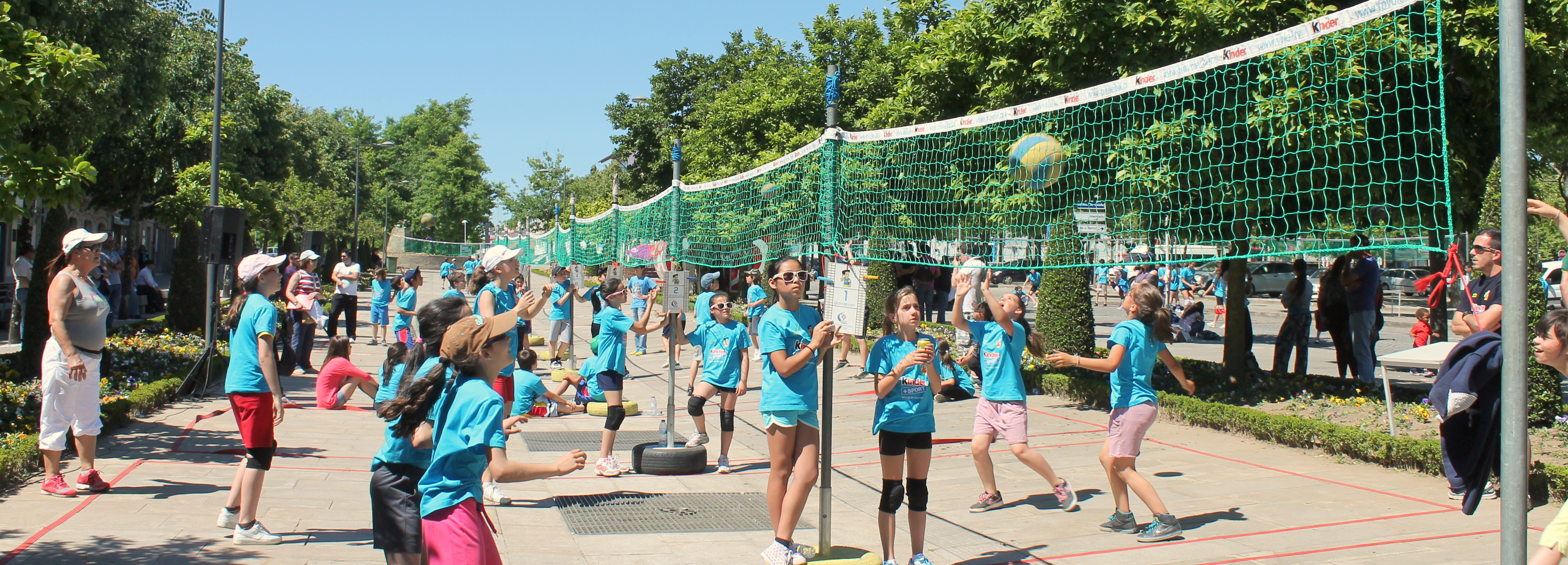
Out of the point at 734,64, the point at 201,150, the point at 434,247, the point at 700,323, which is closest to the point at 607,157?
the point at 734,64

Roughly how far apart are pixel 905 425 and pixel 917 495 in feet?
1.13

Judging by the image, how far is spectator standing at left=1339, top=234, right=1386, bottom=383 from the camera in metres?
12.0

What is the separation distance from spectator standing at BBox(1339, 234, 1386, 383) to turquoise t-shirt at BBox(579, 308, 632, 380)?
816cm

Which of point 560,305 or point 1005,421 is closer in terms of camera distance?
point 1005,421

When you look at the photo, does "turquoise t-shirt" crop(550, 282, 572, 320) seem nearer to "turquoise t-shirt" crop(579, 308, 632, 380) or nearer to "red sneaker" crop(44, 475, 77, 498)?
"turquoise t-shirt" crop(579, 308, 632, 380)

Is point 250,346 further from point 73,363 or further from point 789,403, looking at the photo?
point 789,403

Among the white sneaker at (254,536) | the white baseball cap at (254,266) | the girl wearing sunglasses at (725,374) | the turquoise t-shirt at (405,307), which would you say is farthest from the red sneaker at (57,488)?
the turquoise t-shirt at (405,307)

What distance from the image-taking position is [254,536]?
562 cm

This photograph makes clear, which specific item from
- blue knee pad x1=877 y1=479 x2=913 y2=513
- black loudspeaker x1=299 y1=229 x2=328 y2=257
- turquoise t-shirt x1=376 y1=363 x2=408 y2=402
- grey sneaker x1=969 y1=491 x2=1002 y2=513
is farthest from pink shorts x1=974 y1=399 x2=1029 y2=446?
black loudspeaker x1=299 y1=229 x2=328 y2=257

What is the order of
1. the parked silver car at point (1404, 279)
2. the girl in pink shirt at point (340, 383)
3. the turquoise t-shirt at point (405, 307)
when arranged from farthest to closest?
the parked silver car at point (1404, 279), the turquoise t-shirt at point (405, 307), the girl in pink shirt at point (340, 383)

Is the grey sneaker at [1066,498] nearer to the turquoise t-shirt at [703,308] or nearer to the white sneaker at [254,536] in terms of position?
the turquoise t-shirt at [703,308]

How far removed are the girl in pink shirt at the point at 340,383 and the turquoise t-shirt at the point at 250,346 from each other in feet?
1.62

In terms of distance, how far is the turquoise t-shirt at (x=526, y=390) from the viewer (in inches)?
221

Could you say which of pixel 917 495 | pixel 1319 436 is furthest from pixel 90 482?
pixel 1319 436
